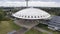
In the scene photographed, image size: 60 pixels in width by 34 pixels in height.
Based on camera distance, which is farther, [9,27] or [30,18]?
[30,18]

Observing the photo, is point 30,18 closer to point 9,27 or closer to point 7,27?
point 9,27

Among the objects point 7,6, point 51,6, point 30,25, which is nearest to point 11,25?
point 30,25

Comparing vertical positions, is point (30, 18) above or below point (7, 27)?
above

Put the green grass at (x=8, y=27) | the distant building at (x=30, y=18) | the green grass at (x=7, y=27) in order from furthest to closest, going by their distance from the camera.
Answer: the distant building at (x=30, y=18) < the green grass at (x=7, y=27) < the green grass at (x=8, y=27)

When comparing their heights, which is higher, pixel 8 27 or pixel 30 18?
pixel 30 18

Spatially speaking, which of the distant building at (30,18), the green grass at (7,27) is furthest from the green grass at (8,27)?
the distant building at (30,18)

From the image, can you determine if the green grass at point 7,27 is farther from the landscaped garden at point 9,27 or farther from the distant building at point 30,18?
the distant building at point 30,18

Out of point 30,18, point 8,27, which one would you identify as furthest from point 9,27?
point 30,18

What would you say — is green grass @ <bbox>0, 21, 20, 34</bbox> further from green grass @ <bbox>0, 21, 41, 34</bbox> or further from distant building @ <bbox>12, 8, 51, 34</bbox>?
distant building @ <bbox>12, 8, 51, 34</bbox>

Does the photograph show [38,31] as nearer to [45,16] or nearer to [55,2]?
[45,16]

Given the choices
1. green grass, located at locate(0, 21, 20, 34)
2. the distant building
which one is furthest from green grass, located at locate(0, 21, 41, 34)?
the distant building

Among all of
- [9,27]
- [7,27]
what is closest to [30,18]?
[9,27]
